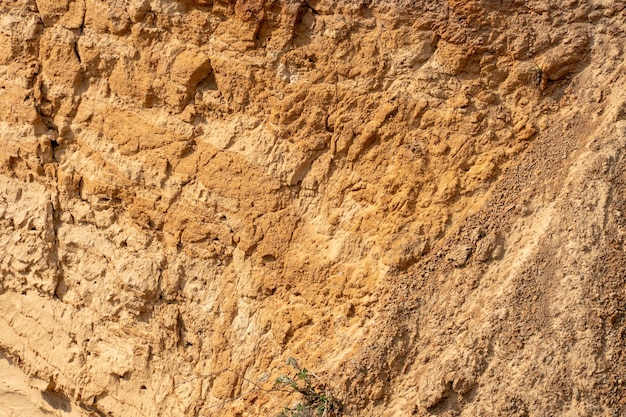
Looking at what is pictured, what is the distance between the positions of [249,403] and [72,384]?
4.50 ft

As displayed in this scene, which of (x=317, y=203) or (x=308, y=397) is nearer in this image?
(x=308, y=397)

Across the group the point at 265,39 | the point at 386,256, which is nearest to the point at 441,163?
the point at 386,256

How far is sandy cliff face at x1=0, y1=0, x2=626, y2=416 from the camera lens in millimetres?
4359

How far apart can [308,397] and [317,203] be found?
1.12 metres

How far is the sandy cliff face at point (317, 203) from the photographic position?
4359 mm

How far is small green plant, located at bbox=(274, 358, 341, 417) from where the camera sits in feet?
15.4

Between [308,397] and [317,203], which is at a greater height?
[317,203]

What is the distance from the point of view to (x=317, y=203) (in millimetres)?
4996

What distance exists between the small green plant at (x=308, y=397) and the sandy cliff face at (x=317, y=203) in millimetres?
71

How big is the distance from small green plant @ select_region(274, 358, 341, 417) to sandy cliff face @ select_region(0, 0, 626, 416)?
0.23 feet

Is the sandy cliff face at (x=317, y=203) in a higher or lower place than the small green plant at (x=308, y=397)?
higher

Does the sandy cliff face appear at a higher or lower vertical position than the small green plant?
higher

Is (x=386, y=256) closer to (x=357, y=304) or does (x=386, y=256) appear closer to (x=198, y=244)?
(x=357, y=304)

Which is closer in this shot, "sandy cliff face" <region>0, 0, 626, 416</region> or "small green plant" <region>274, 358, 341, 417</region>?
"sandy cliff face" <region>0, 0, 626, 416</region>
